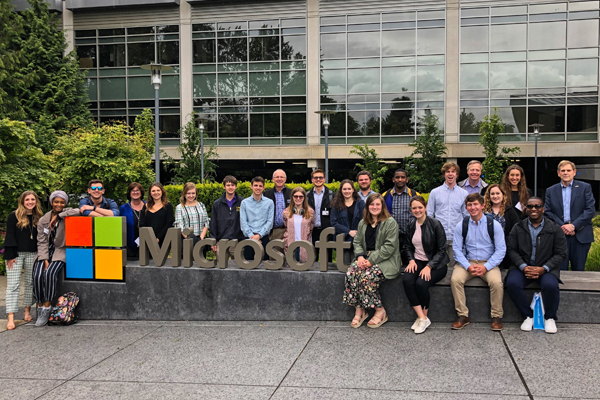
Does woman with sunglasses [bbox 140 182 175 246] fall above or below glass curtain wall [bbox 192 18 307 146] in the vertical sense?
below

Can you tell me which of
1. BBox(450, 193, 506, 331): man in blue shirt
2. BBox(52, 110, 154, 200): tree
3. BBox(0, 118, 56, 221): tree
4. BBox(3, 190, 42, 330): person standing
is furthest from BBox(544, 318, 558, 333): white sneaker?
BBox(52, 110, 154, 200): tree

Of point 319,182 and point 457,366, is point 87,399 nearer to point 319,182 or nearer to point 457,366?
point 457,366

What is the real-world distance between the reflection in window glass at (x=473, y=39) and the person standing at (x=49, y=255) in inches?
1011

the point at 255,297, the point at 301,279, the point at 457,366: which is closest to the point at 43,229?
the point at 255,297

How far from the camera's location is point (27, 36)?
96.2ft

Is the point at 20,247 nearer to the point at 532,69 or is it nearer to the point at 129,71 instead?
the point at 129,71

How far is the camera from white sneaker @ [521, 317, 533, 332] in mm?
6121

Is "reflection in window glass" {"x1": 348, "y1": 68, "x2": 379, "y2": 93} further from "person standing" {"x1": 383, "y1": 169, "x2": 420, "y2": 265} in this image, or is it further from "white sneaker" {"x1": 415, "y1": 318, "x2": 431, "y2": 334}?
"white sneaker" {"x1": 415, "y1": 318, "x2": 431, "y2": 334}

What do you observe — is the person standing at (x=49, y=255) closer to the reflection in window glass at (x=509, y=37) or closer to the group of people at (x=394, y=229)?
the group of people at (x=394, y=229)

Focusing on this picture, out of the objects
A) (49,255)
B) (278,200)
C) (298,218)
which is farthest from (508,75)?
(49,255)

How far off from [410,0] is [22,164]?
77.5ft

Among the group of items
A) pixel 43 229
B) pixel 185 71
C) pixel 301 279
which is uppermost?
pixel 185 71

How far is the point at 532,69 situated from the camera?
2814 cm

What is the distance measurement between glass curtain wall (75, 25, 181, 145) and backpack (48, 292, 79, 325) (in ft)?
82.0
